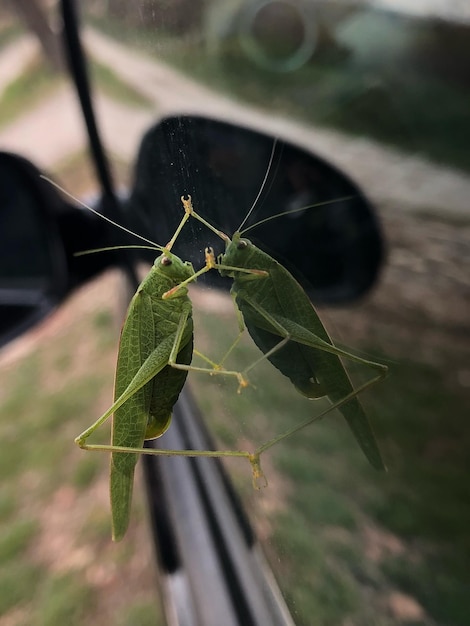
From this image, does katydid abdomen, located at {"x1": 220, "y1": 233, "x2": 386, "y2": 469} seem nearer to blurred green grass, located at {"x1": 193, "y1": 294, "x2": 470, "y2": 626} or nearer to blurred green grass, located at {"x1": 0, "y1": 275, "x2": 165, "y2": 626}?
blurred green grass, located at {"x1": 193, "y1": 294, "x2": 470, "y2": 626}

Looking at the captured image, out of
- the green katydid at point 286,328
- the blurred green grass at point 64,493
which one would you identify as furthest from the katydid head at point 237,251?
the blurred green grass at point 64,493

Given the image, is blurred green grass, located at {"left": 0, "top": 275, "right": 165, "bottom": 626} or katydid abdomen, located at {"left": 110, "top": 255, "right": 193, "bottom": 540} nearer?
katydid abdomen, located at {"left": 110, "top": 255, "right": 193, "bottom": 540}

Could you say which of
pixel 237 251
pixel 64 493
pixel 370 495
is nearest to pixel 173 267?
pixel 237 251

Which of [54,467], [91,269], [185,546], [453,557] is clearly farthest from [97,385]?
[453,557]

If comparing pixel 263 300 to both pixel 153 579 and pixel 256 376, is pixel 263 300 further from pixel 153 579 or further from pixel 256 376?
pixel 153 579

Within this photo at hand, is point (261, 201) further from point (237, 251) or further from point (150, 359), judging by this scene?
point (150, 359)

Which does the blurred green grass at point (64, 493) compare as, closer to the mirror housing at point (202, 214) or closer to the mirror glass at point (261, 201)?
the mirror housing at point (202, 214)

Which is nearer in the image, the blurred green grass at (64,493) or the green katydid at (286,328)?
the green katydid at (286,328)

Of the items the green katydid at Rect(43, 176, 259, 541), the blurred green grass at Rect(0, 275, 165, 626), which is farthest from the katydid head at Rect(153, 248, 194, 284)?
the blurred green grass at Rect(0, 275, 165, 626)
